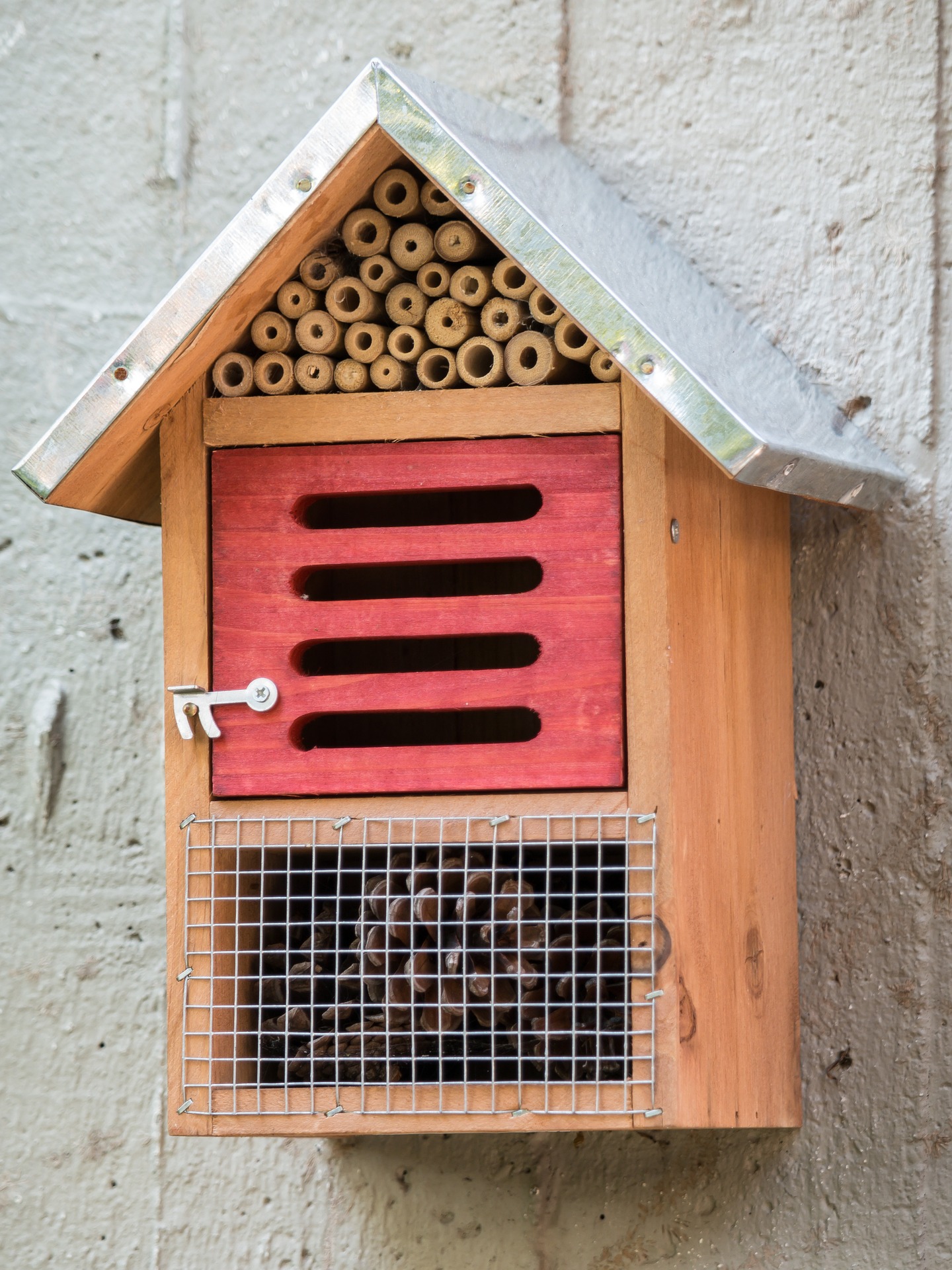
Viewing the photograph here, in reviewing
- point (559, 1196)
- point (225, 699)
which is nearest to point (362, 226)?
point (225, 699)

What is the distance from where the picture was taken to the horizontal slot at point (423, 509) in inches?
53.4

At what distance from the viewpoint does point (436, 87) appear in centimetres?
116

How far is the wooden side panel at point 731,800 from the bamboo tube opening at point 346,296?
9.9 inches

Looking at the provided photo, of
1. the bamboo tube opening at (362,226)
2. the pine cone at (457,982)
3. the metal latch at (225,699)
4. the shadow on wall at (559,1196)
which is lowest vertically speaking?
the shadow on wall at (559,1196)

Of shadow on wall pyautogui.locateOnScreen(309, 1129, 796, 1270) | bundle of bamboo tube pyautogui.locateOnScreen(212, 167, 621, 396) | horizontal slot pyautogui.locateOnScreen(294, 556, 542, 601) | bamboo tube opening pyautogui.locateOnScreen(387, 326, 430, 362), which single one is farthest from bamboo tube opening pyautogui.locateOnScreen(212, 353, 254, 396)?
shadow on wall pyautogui.locateOnScreen(309, 1129, 796, 1270)

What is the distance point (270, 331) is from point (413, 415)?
13 centimetres

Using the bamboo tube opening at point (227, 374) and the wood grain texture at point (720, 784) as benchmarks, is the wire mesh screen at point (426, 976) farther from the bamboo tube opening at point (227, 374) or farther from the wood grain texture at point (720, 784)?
the bamboo tube opening at point (227, 374)

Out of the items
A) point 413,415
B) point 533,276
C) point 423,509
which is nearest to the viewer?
point 533,276

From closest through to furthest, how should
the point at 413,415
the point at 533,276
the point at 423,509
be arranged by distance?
the point at 533,276 → the point at 413,415 → the point at 423,509

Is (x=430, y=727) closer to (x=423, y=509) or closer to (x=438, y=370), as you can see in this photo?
(x=423, y=509)

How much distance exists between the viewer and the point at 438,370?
1186 mm

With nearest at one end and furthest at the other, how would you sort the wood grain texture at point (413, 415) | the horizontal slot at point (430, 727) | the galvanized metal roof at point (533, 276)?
1. the galvanized metal roof at point (533, 276)
2. the wood grain texture at point (413, 415)
3. the horizontal slot at point (430, 727)

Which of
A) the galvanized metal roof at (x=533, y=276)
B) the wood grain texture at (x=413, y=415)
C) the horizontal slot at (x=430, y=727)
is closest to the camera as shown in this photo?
→ the galvanized metal roof at (x=533, y=276)

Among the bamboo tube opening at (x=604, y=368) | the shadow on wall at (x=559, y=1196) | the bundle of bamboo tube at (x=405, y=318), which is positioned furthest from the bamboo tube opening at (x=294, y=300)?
the shadow on wall at (x=559, y=1196)
